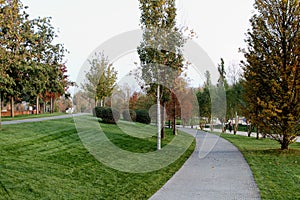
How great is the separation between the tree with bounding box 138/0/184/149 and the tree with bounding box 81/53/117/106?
13.4 meters

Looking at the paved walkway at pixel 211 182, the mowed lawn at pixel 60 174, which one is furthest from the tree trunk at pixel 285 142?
the mowed lawn at pixel 60 174

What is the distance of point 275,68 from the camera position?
43.7 feet

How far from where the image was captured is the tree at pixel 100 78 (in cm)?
2812

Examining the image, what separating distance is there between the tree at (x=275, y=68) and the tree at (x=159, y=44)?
3352 millimetres

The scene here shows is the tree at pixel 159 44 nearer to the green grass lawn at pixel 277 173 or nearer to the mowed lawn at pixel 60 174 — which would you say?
the mowed lawn at pixel 60 174

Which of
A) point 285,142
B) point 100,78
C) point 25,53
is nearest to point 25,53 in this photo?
point 25,53

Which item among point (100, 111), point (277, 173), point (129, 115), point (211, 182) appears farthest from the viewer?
point (129, 115)

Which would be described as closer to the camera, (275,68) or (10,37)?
(10,37)

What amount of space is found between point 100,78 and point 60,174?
21457 mm

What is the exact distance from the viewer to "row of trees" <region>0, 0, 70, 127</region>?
38.0 ft

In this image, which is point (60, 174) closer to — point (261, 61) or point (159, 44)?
point (159, 44)

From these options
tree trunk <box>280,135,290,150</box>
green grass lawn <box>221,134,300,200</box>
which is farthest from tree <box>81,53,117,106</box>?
green grass lawn <box>221,134,300,200</box>

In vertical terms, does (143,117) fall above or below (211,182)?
above

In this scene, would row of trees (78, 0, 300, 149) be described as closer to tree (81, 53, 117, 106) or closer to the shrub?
the shrub
